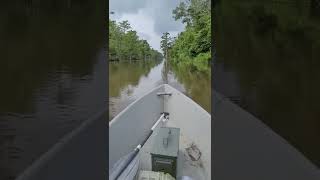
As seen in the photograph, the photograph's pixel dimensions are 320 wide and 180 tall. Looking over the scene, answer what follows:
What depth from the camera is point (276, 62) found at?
3.25 ft

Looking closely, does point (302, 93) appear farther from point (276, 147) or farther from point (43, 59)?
point (43, 59)

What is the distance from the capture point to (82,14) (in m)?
1.16

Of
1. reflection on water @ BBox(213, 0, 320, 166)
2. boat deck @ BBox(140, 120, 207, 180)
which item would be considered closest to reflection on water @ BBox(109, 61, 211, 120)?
boat deck @ BBox(140, 120, 207, 180)

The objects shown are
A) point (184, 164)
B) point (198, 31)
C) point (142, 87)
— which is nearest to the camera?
point (184, 164)

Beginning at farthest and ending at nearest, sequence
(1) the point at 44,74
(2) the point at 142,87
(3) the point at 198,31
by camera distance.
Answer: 1. (3) the point at 198,31
2. (2) the point at 142,87
3. (1) the point at 44,74

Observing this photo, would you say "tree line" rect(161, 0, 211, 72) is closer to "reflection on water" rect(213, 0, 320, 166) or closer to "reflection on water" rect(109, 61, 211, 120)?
"reflection on water" rect(109, 61, 211, 120)

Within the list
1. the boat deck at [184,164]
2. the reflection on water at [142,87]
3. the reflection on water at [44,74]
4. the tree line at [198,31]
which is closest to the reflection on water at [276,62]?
the reflection on water at [44,74]

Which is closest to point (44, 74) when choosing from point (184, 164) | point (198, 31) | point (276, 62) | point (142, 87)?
point (276, 62)

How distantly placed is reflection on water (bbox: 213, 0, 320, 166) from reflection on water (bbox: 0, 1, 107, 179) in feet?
1.72

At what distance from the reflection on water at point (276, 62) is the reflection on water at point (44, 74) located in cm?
52

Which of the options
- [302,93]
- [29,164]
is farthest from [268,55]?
[29,164]

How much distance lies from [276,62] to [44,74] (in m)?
0.71

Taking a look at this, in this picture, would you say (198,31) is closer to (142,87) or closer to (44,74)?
(142,87)

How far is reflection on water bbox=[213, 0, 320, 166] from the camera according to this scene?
89 centimetres
